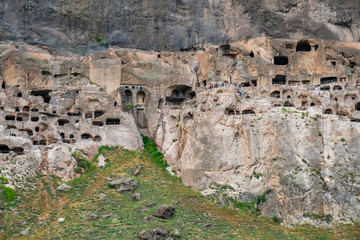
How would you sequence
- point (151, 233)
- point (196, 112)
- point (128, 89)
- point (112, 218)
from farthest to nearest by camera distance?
point (128, 89) < point (196, 112) < point (112, 218) < point (151, 233)

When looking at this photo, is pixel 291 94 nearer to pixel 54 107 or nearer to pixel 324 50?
pixel 324 50

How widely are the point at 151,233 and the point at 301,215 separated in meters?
16.5

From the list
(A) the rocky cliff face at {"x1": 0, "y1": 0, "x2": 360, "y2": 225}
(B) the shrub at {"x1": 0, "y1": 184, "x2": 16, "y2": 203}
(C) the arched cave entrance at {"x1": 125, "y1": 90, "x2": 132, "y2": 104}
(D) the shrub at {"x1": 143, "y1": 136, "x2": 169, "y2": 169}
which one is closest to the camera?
(B) the shrub at {"x1": 0, "y1": 184, "x2": 16, "y2": 203}

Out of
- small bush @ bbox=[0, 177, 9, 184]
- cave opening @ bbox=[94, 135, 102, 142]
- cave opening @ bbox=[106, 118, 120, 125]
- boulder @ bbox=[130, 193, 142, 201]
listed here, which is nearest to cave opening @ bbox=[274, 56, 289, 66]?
cave opening @ bbox=[106, 118, 120, 125]

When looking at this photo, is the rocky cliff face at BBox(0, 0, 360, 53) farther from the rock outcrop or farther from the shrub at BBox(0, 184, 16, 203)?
the shrub at BBox(0, 184, 16, 203)

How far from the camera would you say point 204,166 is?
177 ft

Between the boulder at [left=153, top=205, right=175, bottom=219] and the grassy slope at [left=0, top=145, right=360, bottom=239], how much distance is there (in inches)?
24.1

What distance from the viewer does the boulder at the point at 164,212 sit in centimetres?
4606

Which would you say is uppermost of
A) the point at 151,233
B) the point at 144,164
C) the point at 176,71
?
the point at 176,71

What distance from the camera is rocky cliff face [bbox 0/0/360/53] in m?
71.9

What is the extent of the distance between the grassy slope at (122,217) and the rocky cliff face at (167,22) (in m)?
30.4

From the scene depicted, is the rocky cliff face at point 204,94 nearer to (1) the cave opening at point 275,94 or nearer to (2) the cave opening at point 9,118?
(2) the cave opening at point 9,118

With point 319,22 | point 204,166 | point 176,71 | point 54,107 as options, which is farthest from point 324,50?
point 54,107

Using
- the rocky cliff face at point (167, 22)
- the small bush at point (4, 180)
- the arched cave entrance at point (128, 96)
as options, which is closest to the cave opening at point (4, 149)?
the small bush at point (4, 180)
